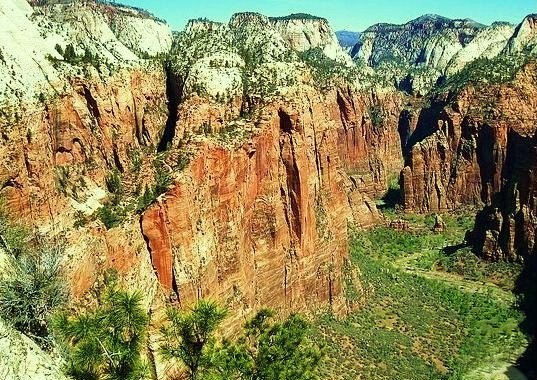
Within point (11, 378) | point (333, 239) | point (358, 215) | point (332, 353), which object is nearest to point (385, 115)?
point (358, 215)

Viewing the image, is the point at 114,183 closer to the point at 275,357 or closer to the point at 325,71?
the point at 275,357

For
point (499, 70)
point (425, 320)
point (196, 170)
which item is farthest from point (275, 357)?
point (499, 70)

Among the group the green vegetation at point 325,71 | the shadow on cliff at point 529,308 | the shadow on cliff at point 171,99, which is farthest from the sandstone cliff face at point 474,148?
the shadow on cliff at point 171,99

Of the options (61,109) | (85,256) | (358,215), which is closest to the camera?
(85,256)

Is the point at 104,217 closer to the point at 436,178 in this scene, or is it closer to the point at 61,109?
the point at 61,109

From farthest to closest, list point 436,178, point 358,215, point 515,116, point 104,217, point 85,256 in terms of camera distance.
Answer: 1. point 436,178
2. point 515,116
3. point 358,215
4. point 104,217
5. point 85,256

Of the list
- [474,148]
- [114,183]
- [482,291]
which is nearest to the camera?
[114,183]

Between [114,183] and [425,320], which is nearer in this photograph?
[114,183]
